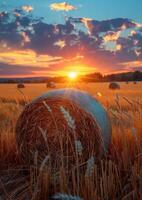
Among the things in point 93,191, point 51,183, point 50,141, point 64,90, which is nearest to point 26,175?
point 50,141

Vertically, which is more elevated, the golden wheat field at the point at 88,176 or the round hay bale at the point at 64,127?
the round hay bale at the point at 64,127

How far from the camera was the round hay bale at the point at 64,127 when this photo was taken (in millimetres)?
3936

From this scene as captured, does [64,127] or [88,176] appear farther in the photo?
[64,127]

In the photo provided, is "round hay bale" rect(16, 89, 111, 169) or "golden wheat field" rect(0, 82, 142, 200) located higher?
"round hay bale" rect(16, 89, 111, 169)

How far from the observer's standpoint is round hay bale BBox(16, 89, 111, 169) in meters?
3.94

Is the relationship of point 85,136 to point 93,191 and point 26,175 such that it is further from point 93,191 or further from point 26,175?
point 93,191

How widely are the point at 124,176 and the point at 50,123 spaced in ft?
3.67

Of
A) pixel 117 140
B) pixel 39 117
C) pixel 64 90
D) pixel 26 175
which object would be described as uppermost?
pixel 64 90

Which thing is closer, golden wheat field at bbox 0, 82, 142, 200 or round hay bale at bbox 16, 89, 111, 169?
golden wheat field at bbox 0, 82, 142, 200

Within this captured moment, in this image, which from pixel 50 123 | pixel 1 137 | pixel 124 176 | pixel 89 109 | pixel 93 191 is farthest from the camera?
pixel 1 137

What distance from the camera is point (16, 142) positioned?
4.32 meters

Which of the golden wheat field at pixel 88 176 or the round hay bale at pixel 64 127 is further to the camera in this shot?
the round hay bale at pixel 64 127

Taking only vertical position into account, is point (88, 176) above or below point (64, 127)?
below

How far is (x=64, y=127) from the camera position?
4.10 meters
